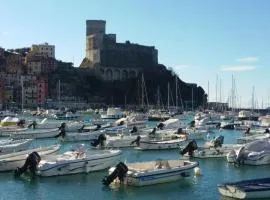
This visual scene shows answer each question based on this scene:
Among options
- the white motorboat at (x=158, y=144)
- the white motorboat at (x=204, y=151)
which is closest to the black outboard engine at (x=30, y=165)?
the white motorboat at (x=204, y=151)

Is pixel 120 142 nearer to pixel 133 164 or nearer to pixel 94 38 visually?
pixel 133 164

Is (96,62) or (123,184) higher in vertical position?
(96,62)


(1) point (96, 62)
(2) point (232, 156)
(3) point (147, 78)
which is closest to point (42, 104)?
(1) point (96, 62)

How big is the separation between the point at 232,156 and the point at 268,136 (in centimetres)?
1879

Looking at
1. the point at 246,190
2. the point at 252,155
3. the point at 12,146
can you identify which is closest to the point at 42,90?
the point at 12,146

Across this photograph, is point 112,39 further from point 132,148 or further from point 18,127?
point 132,148

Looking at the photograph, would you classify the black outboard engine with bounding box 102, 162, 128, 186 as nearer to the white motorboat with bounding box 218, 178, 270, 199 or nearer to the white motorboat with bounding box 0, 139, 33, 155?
the white motorboat with bounding box 218, 178, 270, 199

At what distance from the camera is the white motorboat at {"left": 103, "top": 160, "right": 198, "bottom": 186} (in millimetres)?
27891

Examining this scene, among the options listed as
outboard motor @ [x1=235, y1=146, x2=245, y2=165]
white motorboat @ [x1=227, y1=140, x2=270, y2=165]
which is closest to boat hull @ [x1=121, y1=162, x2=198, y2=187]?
outboard motor @ [x1=235, y1=146, x2=245, y2=165]

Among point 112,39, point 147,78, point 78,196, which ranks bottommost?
point 78,196

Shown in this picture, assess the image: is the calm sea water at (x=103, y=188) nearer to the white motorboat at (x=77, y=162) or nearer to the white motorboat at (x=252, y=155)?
the white motorboat at (x=77, y=162)

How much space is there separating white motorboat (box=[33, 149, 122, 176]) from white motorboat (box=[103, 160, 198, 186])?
3088 mm

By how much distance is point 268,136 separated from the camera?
5334 centimetres

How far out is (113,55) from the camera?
547 ft
